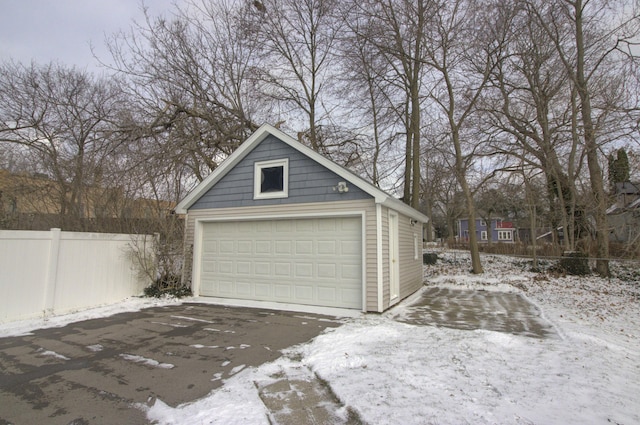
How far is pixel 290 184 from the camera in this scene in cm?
801

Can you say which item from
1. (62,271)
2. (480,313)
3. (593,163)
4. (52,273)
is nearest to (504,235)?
(593,163)

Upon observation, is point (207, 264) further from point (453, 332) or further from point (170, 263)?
point (453, 332)

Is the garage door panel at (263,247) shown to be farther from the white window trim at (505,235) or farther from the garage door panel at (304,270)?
the white window trim at (505,235)

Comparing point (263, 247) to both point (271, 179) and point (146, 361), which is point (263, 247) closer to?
point (271, 179)

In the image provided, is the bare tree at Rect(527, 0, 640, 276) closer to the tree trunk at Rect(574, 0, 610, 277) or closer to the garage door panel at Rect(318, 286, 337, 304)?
the tree trunk at Rect(574, 0, 610, 277)

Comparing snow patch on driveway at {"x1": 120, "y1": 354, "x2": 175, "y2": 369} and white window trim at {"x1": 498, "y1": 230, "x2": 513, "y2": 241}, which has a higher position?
white window trim at {"x1": 498, "y1": 230, "x2": 513, "y2": 241}

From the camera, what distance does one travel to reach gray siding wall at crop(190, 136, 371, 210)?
754 cm

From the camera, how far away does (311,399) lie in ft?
10.5

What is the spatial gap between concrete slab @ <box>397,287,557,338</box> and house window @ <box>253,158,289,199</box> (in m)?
3.97

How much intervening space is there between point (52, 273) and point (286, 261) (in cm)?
465

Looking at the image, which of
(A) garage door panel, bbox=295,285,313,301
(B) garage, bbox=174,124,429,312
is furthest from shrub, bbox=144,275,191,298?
(A) garage door panel, bbox=295,285,313,301

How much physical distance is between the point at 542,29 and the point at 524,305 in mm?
11674

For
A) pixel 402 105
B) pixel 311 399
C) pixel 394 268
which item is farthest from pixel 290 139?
pixel 402 105

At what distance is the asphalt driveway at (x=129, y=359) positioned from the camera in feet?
10.1
